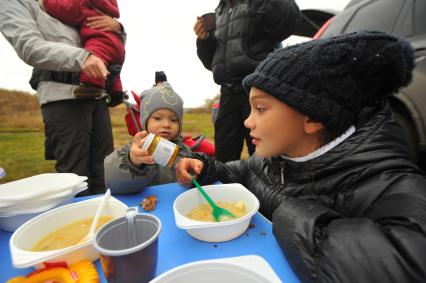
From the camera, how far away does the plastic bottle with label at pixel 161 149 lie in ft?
2.67

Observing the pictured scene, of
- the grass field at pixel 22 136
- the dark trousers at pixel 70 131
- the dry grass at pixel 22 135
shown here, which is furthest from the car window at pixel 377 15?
the grass field at pixel 22 136

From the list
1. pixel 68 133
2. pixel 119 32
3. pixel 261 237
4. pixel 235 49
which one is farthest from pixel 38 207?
pixel 235 49

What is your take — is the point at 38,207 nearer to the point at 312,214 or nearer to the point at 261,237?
the point at 261,237

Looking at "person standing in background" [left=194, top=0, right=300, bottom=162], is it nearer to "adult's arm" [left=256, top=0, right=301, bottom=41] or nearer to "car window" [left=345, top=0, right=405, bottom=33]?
"adult's arm" [left=256, top=0, right=301, bottom=41]

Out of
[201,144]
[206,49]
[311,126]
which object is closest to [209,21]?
[206,49]

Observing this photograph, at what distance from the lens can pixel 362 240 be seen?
433 millimetres

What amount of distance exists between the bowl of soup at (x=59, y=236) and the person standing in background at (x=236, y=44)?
125 centimetres

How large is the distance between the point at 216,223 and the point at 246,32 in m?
1.45

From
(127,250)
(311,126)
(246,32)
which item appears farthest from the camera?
(246,32)

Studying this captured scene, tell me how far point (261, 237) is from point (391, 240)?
28 cm

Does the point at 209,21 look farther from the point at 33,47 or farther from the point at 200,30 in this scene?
the point at 33,47

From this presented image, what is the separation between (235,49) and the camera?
1.71 metres

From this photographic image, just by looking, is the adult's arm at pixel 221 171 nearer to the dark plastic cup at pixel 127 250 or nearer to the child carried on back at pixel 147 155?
the child carried on back at pixel 147 155

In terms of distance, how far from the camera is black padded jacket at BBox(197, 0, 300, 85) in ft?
5.16
